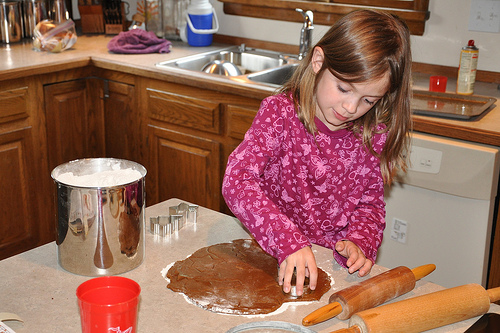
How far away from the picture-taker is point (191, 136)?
228 centimetres

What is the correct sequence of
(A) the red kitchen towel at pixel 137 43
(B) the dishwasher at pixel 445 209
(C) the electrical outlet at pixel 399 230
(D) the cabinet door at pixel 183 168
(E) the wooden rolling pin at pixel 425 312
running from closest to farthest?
(E) the wooden rolling pin at pixel 425 312, (B) the dishwasher at pixel 445 209, (C) the electrical outlet at pixel 399 230, (D) the cabinet door at pixel 183 168, (A) the red kitchen towel at pixel 137 43

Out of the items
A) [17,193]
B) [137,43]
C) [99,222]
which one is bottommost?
[17,193]

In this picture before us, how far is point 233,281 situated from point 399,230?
103cm

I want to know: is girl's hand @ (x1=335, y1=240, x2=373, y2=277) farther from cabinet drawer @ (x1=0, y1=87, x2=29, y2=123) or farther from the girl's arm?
cabinet drawer @ (x1=0, y1=87, x2=29, y2=123)

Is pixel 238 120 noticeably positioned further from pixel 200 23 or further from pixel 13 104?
pixel 13 104

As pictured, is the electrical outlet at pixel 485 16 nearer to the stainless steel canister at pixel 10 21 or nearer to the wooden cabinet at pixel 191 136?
the wooden cabinet at pixel 191 136

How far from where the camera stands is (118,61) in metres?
2.36

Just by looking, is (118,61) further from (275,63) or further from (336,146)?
(336,146)

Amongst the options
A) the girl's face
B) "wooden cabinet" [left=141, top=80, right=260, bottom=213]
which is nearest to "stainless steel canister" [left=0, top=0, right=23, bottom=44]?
"wooden cabinet" [left=141, top=80, right=260, bottom=213]

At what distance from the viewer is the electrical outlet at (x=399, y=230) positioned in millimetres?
1869

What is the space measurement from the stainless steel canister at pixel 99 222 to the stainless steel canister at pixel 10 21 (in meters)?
1.76

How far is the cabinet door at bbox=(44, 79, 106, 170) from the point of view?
→ 2369 mm

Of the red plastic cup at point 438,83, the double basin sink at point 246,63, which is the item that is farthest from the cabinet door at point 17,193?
the red plastic cup at point 438,83

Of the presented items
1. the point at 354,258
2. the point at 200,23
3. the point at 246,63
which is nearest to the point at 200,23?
the point at 200,23
